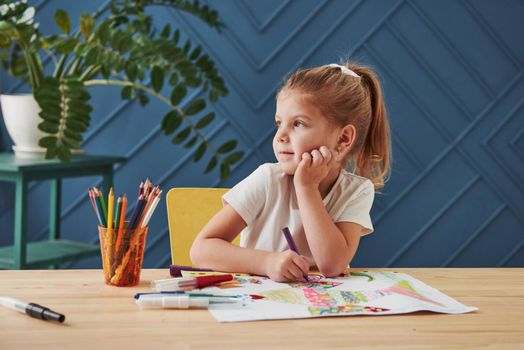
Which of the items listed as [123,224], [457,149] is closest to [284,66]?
[457,149]

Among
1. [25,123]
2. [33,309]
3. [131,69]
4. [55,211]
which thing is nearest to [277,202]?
[33,309]

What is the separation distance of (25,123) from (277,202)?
4.72 ft

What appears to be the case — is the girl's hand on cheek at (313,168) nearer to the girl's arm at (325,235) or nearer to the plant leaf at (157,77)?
the girl's arm at (325,235)

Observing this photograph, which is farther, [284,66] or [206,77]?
[284,66]

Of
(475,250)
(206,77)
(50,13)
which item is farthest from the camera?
(475,250)

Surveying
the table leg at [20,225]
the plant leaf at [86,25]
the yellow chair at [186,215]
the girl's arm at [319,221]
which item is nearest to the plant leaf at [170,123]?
the plant leaf at [86,25]

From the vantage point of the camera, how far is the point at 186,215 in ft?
5.41

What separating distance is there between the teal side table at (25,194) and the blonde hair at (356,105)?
4.03 feet

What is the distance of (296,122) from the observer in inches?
59.2

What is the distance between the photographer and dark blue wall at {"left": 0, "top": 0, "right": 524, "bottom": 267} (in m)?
3.28

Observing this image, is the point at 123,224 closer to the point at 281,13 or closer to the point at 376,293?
the point at 376,293

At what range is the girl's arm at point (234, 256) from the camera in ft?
4.07

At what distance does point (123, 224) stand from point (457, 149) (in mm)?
2462

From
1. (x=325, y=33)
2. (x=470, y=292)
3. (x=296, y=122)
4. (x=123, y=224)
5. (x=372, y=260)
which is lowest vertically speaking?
(x=372, y=260)
